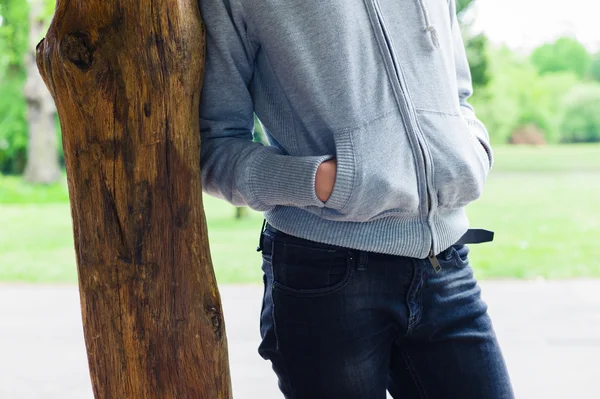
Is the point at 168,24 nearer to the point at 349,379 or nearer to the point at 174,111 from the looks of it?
the point at 174,111

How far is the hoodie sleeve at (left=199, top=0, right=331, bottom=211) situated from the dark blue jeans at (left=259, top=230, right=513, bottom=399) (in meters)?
0.09

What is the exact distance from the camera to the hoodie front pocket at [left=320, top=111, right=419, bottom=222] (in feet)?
3.87

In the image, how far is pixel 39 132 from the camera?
915 centimetres

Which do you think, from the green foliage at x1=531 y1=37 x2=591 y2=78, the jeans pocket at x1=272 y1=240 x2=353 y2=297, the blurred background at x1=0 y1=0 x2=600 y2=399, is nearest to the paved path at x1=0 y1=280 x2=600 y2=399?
the blurred background at x1=0 y1=0 x2=600 y2=399

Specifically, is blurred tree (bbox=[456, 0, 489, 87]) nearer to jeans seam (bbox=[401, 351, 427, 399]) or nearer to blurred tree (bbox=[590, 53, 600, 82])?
blurred tree (bbox=[590, 53, 600, 82])

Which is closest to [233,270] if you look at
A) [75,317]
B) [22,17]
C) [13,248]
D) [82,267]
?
[75,317]

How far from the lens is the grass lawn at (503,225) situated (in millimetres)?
5676

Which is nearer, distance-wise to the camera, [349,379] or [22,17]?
[349,379]

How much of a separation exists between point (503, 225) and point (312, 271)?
6.17 meters

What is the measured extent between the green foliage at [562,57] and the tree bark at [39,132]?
5.63 m

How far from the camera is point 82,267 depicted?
126 centimetres

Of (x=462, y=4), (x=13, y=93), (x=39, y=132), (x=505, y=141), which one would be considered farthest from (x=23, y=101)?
(x=505, y=141)

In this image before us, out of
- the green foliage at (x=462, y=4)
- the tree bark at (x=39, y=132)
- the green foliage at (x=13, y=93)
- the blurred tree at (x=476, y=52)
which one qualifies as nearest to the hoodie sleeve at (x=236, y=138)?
the green foliage at (x=462, y=4)

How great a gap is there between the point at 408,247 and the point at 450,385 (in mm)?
247
